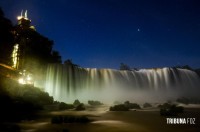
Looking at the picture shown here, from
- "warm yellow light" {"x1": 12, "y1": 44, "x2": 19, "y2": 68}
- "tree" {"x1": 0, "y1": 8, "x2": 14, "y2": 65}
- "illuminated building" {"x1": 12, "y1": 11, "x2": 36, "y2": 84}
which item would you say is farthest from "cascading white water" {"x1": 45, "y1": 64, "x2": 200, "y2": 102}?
"tree" {"x1": 0, "y1": 8, "x2": 14, "y2": 65}

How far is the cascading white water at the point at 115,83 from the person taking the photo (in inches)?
1503

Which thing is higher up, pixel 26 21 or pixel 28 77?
pixel 26 21

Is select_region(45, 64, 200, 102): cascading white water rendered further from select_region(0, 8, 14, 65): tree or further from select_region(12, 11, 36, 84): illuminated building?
select_region(0, 8, 14, 65): tree

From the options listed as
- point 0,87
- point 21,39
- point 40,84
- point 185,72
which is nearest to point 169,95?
point 185,72

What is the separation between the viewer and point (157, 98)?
48.5 metres

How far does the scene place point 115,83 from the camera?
45.1 meters

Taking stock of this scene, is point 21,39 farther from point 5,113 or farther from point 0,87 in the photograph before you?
point 5,113

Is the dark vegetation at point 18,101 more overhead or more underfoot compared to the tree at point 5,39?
more underfoot

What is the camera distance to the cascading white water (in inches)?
1503

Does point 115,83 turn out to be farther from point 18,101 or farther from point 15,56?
point 18,101

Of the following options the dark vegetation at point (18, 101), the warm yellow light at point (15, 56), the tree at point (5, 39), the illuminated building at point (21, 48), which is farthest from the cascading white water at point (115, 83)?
the dark vegetation at point (18, 101)

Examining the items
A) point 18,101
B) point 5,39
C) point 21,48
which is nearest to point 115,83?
point 21,48

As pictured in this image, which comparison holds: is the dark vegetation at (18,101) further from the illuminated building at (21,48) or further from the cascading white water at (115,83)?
the cascading white water at (115,83)

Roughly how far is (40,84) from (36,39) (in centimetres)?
766
